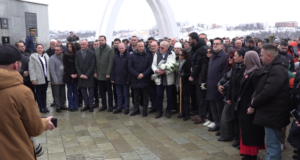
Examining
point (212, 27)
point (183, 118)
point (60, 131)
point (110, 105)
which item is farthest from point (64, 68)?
point (212, 27)

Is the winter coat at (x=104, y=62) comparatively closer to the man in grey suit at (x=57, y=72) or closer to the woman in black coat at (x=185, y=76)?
the man in grey suit at (x=57, y=72)

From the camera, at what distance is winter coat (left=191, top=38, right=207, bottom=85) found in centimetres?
653

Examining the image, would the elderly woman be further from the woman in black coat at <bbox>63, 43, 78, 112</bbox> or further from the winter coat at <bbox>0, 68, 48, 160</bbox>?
the winter coat at <bbox>0, 68, 48, 160</bbox>

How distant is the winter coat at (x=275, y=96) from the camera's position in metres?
3.81

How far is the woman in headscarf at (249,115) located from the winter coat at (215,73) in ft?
4.23

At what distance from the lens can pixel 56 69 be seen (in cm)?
802

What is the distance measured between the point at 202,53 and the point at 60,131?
12.5 feet

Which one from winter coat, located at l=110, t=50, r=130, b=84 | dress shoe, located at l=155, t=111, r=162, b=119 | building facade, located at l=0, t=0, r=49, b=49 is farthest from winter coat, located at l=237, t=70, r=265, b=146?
building facade, located at l=0, t=0, r=49, b=49

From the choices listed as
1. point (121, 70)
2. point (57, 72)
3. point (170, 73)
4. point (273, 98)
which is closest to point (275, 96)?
point (273, 98)

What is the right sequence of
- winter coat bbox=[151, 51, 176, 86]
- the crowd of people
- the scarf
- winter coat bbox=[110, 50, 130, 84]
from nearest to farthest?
the crowd of people < the scarf < winter coat bbox=[151, 51, 176, 86] < winter coat bbox=[110, 50, 130, 84]

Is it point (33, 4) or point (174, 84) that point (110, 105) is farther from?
point (33, 4)

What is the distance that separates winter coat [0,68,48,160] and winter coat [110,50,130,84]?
5151mm

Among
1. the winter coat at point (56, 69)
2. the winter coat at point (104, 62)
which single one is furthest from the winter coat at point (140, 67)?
the winter coat at point (56, 69)

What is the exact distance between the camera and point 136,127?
6.45m
